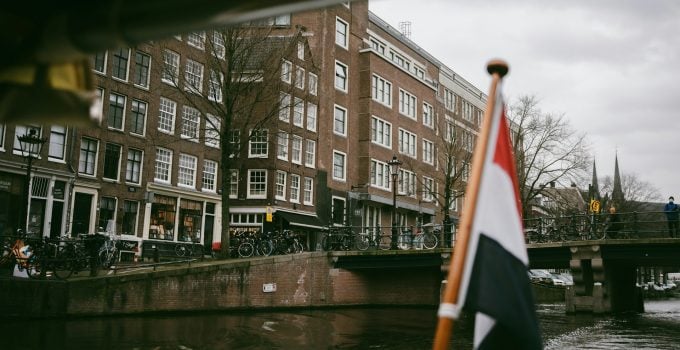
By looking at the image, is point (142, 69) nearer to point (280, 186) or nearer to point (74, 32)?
point (280, 186)

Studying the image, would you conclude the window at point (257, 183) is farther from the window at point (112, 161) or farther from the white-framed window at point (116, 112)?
A: the white-framed window at point (116, 112)

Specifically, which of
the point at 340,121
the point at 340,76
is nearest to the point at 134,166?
the point at 340,121

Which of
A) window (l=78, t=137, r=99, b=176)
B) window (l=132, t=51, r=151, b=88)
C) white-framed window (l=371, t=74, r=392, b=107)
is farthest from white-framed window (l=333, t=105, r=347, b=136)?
window (l=78, t=137, r=99, b=176)

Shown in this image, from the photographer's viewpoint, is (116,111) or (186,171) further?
(186,171)

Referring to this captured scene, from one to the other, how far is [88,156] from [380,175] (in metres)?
20.3

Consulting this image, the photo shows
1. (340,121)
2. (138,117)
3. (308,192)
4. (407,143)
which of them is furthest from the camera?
(407,143)

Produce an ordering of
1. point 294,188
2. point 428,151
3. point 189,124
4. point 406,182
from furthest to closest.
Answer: point 428,151 < point 406,182 < point 294,188 < point 189,124

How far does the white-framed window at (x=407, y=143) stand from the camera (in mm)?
46000

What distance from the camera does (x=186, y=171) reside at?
32844 mm

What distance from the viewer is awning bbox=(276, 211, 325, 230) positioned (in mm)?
35072

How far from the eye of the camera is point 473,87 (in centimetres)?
6222

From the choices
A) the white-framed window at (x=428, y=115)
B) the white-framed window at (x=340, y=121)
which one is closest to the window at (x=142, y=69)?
the white-framed window at (x=340, y=121)

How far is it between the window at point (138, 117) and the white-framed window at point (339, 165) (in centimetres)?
1303

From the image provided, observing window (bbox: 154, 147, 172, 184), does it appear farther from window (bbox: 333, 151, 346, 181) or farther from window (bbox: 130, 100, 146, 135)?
window (bbox: 333, 151, 346, 181)
